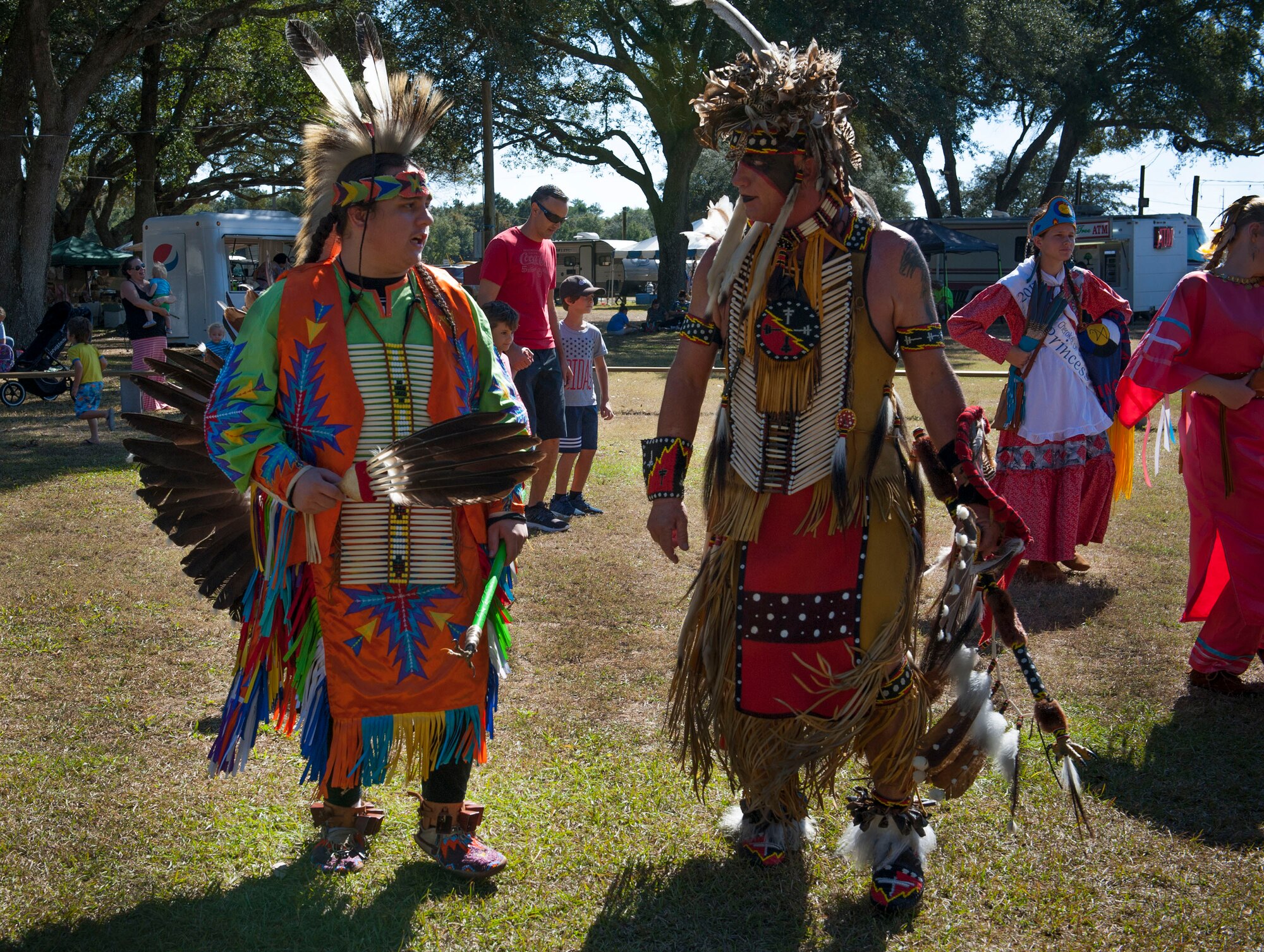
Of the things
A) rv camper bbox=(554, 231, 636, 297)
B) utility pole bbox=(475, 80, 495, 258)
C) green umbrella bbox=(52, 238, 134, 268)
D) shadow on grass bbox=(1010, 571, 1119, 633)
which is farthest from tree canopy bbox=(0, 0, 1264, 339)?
shadow on grass bbox=(1010, 571, 1119, 633)

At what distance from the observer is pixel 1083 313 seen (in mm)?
5828

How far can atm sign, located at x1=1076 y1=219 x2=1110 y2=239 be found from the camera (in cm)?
2908

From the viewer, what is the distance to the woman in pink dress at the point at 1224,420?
13.5 feet

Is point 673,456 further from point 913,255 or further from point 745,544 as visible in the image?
point 913,255

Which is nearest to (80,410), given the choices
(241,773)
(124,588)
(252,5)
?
(124,588)

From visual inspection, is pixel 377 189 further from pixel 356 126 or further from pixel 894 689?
pixel 894 689

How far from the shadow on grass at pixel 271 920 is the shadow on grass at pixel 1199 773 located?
2045 millimetres

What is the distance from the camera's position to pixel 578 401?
731 cm

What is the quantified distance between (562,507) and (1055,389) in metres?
3.24

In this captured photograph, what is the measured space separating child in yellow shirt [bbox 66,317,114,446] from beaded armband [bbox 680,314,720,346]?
9014 mm

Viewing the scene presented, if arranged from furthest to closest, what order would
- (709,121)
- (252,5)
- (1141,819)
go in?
(252,5) → (1141,819) → (709,121)

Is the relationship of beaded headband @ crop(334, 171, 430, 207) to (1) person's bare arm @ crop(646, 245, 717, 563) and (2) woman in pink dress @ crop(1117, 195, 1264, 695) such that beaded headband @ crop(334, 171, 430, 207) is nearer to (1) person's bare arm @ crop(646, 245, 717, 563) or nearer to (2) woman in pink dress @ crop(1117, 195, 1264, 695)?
(1) person's bare arm @ crop(646, 245, 717, 563)

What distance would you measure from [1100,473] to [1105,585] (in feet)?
1.98

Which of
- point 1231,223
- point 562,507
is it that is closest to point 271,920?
point 1231,223
